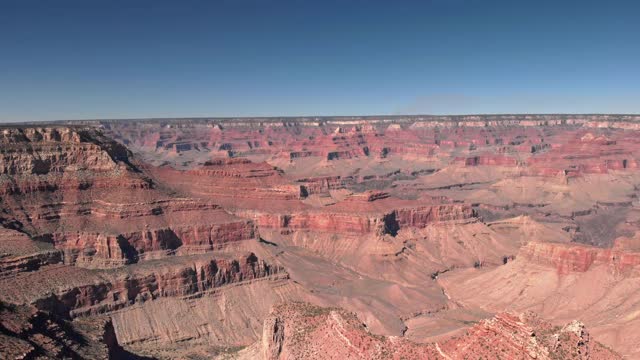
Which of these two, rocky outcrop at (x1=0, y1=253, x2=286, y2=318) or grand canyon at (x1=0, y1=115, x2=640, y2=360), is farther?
rocky outcrop at (x1=0, y1=253, x2=286, y2=318)

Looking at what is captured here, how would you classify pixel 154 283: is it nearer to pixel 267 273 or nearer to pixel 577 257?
pixel 267 273

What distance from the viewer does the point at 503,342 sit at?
3391 cm

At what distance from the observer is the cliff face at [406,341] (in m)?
33.7

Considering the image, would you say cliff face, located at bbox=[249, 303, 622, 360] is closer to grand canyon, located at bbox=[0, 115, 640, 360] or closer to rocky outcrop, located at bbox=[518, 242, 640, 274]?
grand canyon, located at bbox=[0, 115, 640, 360]

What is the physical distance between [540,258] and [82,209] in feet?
254

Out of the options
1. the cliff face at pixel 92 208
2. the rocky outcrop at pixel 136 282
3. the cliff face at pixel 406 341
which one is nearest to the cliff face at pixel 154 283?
the rocky outcrop at pixel 136 282

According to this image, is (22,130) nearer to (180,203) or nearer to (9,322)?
(180,203)

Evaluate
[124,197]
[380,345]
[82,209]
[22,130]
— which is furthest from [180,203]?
[380,345]

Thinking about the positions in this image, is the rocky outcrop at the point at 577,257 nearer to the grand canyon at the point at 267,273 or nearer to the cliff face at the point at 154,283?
the grand canyon at the point at 267,273

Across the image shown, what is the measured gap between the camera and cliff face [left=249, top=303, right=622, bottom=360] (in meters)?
33.7

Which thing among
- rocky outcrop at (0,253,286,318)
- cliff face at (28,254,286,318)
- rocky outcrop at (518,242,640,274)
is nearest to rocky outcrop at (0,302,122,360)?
rocky outcrop at (0,253,286,318)

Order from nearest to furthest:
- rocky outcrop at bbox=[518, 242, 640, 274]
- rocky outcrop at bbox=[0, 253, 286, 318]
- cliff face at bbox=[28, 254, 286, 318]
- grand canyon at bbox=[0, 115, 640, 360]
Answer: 1. grand canyon at bbox=[0, 115, 640, 360]
2. rocky outcrop at bbox=[0, 253, 286, 318]
3. cliff face at bbox=[28, 254, 286, 318]
4. rocky outcrop at bbox=[518, 242, 640, 274]

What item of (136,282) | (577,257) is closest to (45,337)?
(136,282)

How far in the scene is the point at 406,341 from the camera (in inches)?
1564
